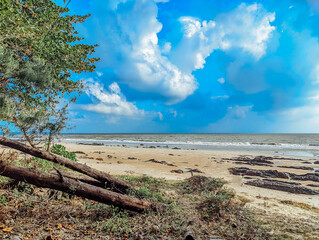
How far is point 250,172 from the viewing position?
12531 millimetres

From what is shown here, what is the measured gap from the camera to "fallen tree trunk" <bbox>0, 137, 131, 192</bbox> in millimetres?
4376

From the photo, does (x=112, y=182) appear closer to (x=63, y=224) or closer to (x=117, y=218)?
(x=117, y=218)

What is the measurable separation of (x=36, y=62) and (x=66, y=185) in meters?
3.77

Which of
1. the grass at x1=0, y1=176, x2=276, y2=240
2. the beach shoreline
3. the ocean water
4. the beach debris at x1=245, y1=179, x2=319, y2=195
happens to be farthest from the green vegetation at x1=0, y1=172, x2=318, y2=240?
the ocean water

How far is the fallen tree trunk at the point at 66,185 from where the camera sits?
358cm

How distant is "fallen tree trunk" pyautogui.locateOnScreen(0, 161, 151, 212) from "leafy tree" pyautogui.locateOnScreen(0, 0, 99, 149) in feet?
4.06

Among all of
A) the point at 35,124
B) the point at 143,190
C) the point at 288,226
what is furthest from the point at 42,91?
the point at 288,226

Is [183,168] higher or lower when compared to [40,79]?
lower

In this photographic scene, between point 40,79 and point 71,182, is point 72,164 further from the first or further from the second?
point 40,79

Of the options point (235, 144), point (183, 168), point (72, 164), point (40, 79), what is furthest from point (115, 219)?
point (235, 144)

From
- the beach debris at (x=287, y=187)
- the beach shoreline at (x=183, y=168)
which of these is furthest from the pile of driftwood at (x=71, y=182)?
the beach debris at (x=287, y=187)

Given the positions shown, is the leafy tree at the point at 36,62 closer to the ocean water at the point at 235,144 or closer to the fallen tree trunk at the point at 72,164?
the fallen tree trunk at the point at 72,164

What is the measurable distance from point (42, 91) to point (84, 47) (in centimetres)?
200

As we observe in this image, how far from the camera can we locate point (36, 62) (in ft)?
17.3
